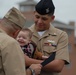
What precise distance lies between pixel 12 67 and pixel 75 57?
4945 centimetres

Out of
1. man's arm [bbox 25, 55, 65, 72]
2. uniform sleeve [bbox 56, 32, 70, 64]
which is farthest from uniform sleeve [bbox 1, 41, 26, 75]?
uniform sleeve [bbox 56, 32, 70, 64]

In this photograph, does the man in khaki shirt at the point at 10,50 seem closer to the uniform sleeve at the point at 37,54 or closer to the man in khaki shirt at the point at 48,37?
the uniform sleeve at the point at 37,54

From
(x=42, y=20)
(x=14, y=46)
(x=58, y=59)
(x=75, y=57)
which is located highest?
(x=14, y=46)

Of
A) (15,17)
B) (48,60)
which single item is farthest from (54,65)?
(15,17)

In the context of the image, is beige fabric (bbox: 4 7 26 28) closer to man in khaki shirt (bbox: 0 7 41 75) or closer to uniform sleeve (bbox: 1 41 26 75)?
man in khaki shirt (bbox: 0 7 41 75)

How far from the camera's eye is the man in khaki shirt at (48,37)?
569 centimetres

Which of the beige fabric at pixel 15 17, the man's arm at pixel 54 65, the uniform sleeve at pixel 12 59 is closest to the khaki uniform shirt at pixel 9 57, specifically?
the uniform sleeve at pixel 12 59

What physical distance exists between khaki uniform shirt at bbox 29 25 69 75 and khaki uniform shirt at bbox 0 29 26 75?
115 centimetres

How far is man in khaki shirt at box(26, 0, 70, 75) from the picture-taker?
18.7ft

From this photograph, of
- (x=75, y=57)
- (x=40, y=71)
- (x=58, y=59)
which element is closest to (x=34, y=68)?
(x=40, y=71)

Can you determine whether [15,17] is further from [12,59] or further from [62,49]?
[62,49]

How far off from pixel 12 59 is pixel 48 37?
1.41 metres

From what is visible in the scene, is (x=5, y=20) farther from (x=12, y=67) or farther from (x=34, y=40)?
(x=34, y=40)

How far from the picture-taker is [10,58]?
4.51 meters
